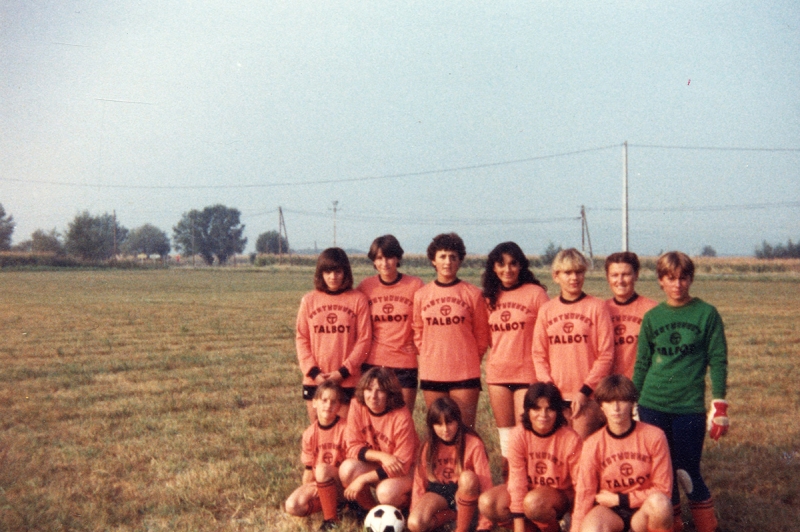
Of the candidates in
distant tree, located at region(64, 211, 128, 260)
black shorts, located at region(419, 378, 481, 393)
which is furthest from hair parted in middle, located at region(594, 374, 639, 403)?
distant tree, located at region(64, 211, 128, 260)

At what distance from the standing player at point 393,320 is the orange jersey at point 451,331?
14 centimetres

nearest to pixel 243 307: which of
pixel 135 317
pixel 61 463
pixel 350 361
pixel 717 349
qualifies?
pixel 135 317

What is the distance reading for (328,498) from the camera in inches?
176

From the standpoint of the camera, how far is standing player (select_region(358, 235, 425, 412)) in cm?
492

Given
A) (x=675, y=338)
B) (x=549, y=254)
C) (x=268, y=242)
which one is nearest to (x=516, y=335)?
(x=675, y=338)

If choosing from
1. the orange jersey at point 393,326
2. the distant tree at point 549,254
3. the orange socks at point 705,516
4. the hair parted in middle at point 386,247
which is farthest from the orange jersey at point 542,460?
the distant tree at point 549,254

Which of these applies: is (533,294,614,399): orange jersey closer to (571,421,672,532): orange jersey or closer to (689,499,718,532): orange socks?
(571,421,672,532): orange jersey

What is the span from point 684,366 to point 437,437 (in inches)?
60.9

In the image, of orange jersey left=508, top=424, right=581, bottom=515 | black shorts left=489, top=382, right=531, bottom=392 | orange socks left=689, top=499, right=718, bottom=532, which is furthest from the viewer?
black shorts left=489, top=382, right=531, bottom=392

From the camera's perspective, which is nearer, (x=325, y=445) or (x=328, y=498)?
(x=328, y=498)

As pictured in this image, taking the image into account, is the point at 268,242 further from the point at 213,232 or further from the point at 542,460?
the point at 542,460

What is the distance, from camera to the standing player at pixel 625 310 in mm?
4465

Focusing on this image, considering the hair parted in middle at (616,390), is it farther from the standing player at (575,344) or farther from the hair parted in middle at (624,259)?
the hair parted in middle at (624,259)

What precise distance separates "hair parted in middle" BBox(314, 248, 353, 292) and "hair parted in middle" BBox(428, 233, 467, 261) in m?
0.60
